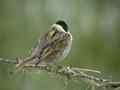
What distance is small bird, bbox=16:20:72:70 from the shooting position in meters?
3.08

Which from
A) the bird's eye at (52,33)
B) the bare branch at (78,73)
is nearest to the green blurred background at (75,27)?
the bird's eye at (52,33)

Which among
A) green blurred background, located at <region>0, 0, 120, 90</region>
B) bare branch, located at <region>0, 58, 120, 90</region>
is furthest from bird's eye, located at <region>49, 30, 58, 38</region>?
green blurred background, located at <region>0, 0, 120, 90</region>

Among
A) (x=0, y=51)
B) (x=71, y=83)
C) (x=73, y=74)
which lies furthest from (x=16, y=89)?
(x=73, y=74)

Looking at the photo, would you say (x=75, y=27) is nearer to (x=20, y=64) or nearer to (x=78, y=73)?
(x=20, y=64)

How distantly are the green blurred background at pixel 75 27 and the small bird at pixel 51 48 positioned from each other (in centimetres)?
182

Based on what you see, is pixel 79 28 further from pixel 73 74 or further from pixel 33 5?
pixel 73 74

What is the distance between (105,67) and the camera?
5266 millimetres

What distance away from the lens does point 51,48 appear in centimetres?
316

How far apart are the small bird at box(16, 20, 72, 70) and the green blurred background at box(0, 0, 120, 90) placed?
71.8 inches

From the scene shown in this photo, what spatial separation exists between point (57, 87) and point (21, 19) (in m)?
1.77

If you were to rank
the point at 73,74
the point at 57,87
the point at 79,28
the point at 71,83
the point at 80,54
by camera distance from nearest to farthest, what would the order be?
1. the point at 73,74
2. the point at 71,83
3. the point at 57,87
4. the point at 80,54
5. the point at 79,28

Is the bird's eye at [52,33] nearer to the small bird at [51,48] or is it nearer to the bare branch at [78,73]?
the small bird at [51,48]

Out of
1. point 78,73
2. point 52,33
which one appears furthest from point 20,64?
point 52,33

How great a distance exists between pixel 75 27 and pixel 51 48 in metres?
2.86
